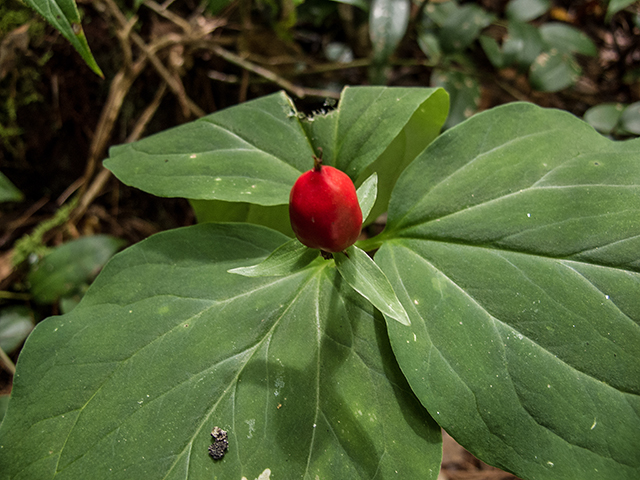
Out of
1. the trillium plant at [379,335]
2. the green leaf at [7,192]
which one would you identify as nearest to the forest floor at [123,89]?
the green leaf at [7,192]

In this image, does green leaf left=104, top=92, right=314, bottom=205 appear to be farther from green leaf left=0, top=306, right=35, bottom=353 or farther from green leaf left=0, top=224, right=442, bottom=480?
green leaf left=0, top=306, right=35, bottom=353

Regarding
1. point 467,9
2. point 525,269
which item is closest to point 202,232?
point 525,269

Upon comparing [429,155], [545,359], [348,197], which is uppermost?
[348,197]

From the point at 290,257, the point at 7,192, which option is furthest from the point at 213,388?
the point at 7,192

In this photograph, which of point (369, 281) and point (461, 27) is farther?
point (461, 27)

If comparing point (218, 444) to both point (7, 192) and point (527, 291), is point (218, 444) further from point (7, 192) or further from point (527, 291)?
point (7, 192)

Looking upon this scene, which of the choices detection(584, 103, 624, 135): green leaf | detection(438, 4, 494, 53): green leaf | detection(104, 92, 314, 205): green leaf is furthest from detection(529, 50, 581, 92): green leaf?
detection(104, 92, 314, 205): green leaf

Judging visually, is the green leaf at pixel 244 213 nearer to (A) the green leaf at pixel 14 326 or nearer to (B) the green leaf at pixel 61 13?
(B) the green leaf at pixel 61 13

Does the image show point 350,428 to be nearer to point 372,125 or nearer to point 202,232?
point 202,232
